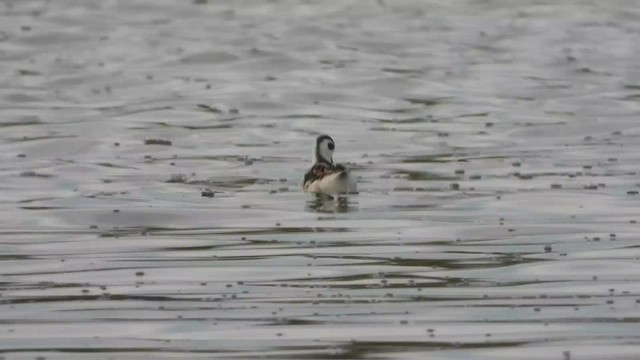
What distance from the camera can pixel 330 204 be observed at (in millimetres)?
18219

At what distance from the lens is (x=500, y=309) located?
1232 centimetres

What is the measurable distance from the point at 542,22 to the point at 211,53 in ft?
23.4

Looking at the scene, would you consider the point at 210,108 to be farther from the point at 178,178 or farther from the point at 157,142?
the point at 178,178

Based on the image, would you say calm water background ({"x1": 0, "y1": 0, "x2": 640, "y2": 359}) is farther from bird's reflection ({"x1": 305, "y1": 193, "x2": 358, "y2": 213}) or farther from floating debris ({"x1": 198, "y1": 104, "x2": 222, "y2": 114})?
floating debris ({"x1": 198, "y1": 104, "x2": 222, "y2": 114})

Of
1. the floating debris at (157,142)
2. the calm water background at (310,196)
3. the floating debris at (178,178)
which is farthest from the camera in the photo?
the floating debris at (157,142)

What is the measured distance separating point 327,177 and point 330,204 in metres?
0.95

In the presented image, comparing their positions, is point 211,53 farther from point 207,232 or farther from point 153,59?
point 207,232

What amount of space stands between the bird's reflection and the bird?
110mm

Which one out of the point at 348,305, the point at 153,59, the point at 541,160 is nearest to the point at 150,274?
the point at 348,305

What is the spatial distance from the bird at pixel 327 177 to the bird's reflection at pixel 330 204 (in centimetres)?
11

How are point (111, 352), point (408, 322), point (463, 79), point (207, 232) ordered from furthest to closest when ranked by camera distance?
1. point (463, 79)
2. point (207, 232)
3. point (408, 322)
4. point (111, 352)

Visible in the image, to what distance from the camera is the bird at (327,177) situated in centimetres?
1880

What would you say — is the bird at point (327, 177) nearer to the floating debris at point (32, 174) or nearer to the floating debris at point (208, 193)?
the floating debris at point (208, 193)

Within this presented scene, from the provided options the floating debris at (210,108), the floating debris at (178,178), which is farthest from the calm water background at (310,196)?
the floating debris at (210,108)
